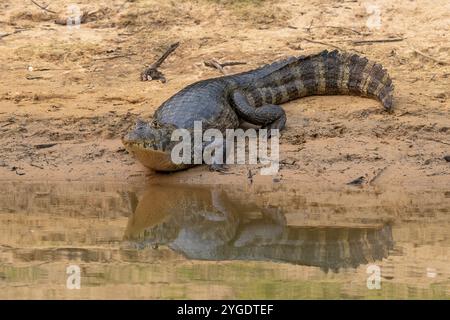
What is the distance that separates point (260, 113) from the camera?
9.11 m

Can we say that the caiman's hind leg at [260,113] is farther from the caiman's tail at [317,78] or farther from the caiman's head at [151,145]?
the caiman's head at [151,145]

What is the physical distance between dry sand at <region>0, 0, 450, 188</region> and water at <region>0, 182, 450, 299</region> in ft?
1.18

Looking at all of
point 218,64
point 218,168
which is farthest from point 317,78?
point 218,168

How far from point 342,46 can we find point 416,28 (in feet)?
2.59

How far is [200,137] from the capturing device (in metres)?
8.59

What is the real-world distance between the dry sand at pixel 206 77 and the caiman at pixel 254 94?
0.13m

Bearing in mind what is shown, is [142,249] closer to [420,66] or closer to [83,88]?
[83,88]

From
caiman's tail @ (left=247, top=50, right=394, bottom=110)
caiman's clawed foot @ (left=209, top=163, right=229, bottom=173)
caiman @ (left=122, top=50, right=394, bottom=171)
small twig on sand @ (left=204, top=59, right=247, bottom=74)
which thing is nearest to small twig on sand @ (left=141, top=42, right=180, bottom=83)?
small twig on sand @ (left=204, top=59, right=247, bottom=74)

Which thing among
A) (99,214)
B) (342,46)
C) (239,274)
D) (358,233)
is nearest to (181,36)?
(342,46)

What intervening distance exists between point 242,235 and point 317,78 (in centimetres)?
336
